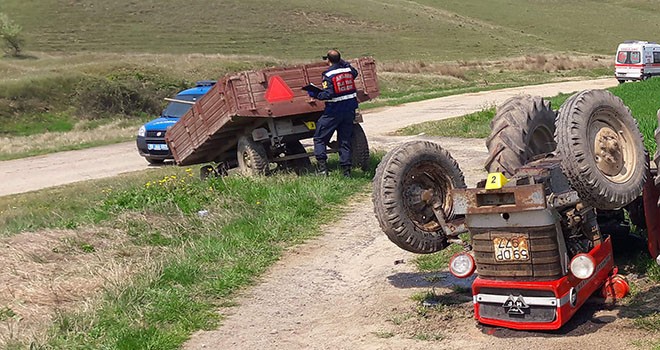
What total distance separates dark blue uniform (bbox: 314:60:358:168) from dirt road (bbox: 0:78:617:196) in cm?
821

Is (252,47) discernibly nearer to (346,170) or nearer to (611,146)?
(346,170)

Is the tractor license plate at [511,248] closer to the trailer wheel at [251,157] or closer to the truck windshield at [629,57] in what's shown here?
the trailer wheel at [251,157]

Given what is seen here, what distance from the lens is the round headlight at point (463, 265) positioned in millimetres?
5660

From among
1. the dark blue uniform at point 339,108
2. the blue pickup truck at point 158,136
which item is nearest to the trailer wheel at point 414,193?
the dark blue uniform at point 339,108

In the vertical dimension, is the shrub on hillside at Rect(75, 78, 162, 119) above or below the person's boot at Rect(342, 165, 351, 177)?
below

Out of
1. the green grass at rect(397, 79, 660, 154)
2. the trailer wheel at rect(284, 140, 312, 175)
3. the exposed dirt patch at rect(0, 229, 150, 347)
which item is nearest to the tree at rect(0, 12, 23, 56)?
the green grass at rect(397, 79, 660, 154)

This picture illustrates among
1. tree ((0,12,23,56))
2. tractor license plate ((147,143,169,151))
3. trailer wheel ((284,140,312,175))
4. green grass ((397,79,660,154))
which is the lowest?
green grass ((397,79,660,154))

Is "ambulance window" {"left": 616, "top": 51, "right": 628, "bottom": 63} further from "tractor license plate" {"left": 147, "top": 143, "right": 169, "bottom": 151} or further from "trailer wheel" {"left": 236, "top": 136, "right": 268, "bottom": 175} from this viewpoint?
"trailer wheel" {"left": 236, "top": 136, "right": 268, "bottom": 175}

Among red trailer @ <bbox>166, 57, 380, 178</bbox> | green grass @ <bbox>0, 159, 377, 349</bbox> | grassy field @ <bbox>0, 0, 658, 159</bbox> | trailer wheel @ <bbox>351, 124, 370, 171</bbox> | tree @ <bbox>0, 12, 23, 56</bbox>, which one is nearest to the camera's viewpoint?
green grass @ <bbox>0, 159, 377, 349</bbox>

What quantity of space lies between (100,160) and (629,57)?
90.7 ft

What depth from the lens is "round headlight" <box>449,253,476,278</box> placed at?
5660 mm

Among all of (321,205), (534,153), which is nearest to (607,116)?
(534,153)

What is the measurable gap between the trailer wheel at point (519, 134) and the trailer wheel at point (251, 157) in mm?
6699

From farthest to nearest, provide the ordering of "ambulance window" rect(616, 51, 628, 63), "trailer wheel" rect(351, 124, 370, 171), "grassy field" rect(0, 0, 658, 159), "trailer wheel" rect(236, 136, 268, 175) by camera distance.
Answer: "ambulance window" rect(616, 51, 628, 63)
"grassy field" rect(0, 0, 658, 159)
"trailer wheel" rect(351, 124, 370, 171)
"trailer wheel" rect(236, 136, 268, 175)
